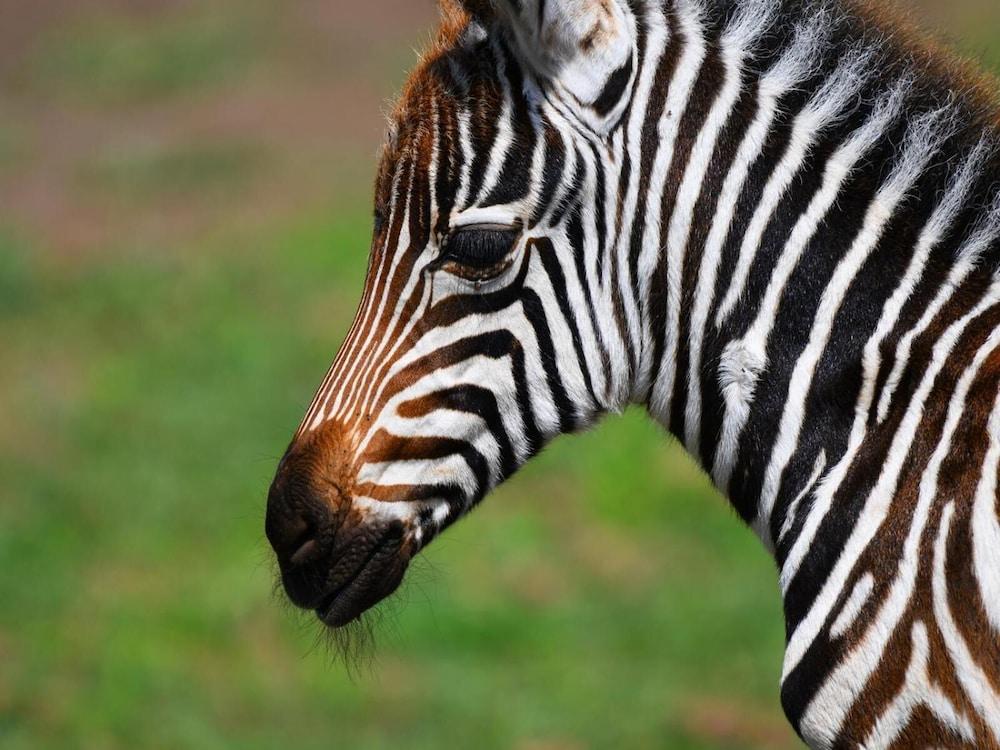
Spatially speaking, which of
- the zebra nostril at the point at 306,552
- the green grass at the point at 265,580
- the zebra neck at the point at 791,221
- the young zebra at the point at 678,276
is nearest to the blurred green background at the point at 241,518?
the green grass at the point at 265,580

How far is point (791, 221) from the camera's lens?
3.49m

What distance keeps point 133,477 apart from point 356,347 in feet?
27.3

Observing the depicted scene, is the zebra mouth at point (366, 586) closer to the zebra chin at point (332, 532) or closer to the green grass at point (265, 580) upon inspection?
the zebra chin at point (332, 532)

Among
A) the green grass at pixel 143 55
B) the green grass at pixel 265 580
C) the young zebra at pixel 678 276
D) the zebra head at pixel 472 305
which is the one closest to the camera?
the young zebra at pixel 678 276

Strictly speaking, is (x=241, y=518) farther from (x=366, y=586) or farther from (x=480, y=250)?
(x=480, y=250)

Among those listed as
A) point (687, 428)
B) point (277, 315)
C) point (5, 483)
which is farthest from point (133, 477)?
point (687, 428)

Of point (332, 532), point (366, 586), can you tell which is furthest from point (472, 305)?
point (366, 586)

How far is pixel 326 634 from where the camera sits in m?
3.94

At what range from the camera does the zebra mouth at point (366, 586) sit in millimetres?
3580

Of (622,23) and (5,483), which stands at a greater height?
(622,23)

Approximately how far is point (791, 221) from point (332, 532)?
60.0 inches

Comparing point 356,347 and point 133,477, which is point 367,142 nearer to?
point 133,477

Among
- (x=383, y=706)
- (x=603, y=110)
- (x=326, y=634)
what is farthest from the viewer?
(x=383, y=706)

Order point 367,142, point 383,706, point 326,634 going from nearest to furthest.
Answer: point 326,634 < point 383,706 < point 367,142
